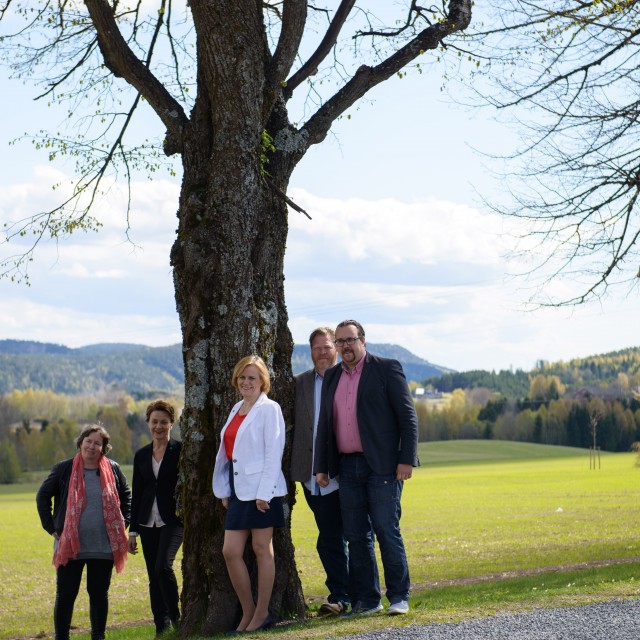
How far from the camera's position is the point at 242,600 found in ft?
27.8

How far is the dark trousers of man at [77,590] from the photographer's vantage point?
9.09 metres

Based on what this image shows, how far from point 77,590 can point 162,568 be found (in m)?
0.79

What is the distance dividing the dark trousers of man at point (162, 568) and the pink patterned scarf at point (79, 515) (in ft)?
1.06

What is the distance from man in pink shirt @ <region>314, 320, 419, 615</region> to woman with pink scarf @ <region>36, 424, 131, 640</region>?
199 centimetres

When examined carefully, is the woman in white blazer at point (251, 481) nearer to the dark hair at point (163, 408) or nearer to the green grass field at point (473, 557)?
the green grass field at point (473, 557)

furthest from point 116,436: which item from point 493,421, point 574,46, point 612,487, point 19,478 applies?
point 574,46

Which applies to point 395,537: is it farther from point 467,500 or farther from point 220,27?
point 467,500

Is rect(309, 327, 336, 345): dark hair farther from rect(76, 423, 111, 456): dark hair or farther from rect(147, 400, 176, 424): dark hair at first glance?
rect(76, 423, 111, 456): dark hair

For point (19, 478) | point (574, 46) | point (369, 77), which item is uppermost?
point (574, 46)

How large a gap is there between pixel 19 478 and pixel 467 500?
75.5m

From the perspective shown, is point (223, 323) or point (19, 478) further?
point (19, 478)

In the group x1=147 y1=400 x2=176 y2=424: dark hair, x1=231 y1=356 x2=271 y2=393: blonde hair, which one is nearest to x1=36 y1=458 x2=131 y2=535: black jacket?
x1=147 y1=400 x2=176 y2=424: dark hair

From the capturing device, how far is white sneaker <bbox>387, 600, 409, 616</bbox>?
8164 mm

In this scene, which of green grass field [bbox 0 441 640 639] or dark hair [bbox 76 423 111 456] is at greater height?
dark hair [bbox 76 423 111 456]
